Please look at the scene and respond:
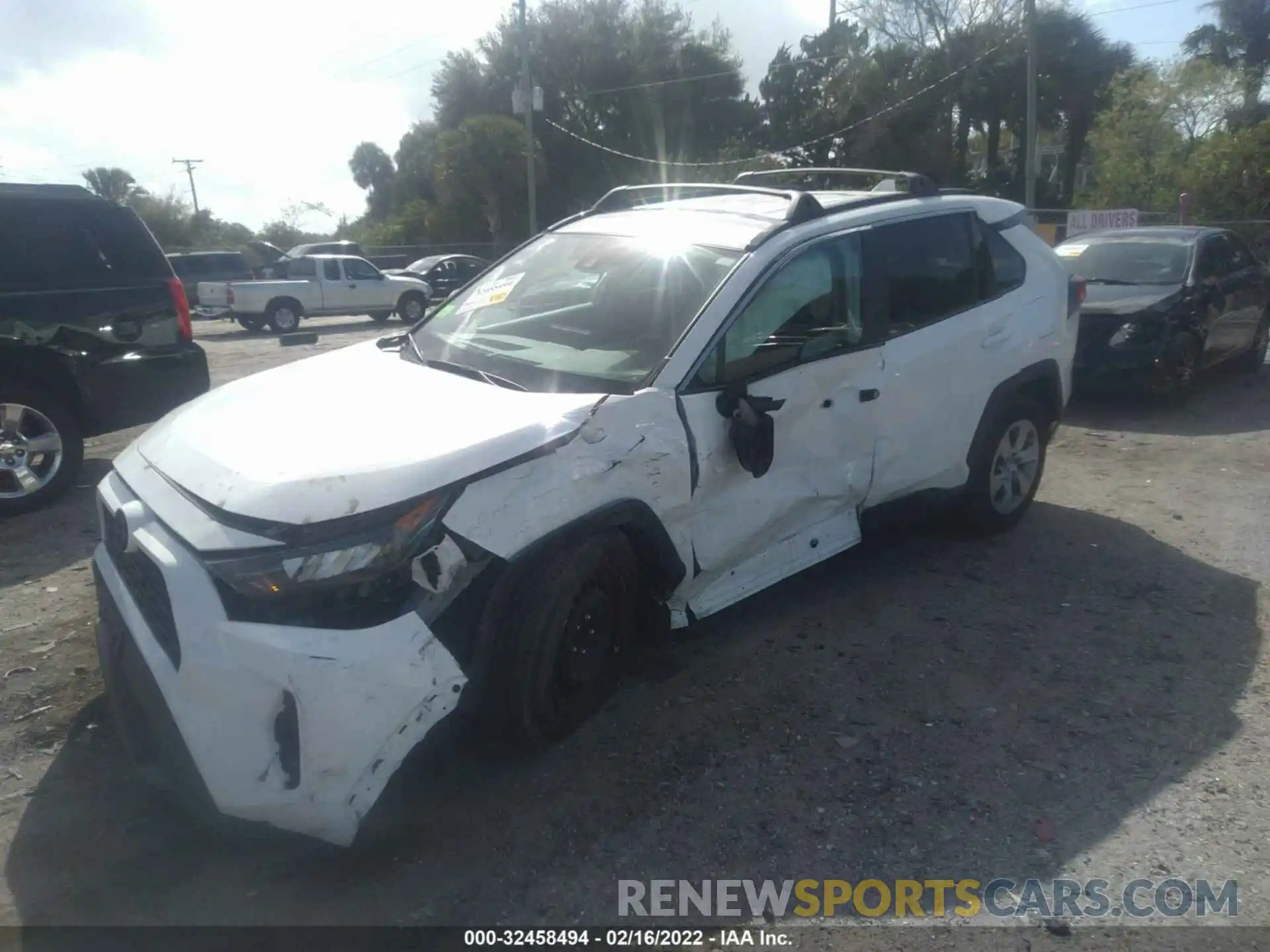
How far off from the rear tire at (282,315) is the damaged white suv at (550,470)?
18121 millimetres

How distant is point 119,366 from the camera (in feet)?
21.2

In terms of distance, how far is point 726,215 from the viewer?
4.65 metres

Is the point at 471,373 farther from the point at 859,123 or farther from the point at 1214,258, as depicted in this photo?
the point at 859,123

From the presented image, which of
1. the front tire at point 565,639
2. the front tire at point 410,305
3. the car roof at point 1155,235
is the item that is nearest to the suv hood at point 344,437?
the front tire at point 565,639

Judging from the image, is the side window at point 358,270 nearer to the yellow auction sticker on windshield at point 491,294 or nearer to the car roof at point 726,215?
the car roof at point 726,215

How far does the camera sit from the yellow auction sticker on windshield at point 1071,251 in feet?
34.0

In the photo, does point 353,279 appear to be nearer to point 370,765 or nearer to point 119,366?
point 119,366

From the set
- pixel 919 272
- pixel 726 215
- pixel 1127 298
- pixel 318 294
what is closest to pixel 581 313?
pixel 726 215

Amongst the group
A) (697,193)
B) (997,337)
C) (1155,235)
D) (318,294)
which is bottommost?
(318,294)

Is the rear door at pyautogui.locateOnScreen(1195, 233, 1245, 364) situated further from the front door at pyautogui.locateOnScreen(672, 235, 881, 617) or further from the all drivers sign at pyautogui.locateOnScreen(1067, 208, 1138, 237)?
the all drivers sign at pyautogui.locateOnScreen(1067, 208, 1138, 237)

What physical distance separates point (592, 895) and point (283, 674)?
1059 millimetres

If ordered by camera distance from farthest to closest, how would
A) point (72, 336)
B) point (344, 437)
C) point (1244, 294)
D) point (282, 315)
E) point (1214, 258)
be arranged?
point (282, 315)
point (1244, 294)
point (1214, 258)
point (72, 336)
point (344, 437)

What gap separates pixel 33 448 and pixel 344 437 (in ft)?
13.7

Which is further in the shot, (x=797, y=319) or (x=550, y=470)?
(x=797, y=319)
